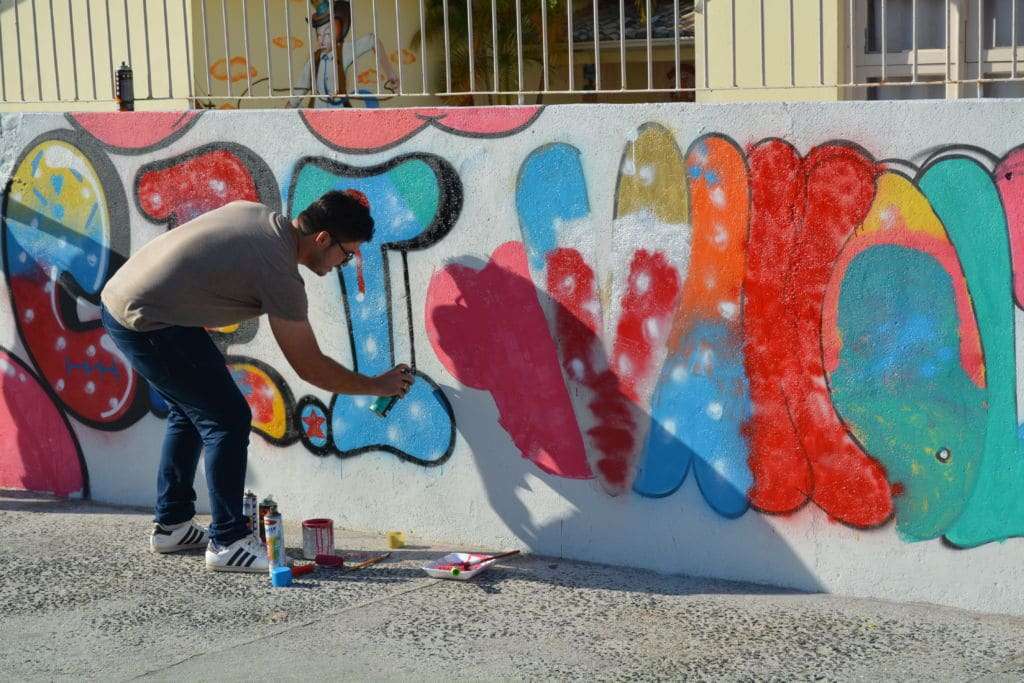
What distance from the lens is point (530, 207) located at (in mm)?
5066

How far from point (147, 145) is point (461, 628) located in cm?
276

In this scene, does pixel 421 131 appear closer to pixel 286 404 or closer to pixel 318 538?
pixel 286 404

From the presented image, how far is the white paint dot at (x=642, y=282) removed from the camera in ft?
16.0

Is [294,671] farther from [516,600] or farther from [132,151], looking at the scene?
[132,151]

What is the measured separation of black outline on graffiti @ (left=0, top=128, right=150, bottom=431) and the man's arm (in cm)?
141

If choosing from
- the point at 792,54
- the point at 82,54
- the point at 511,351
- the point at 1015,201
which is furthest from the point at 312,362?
the point at 82,54

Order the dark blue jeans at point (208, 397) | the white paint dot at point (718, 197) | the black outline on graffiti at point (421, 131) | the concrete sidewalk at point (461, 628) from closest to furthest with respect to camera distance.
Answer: the concrete sidewalk at point (461, 628) → the white paint dot at point (718, 197) → the dark blue jeans at point (208, 397) → the black outline on graffiti at point (421, 131)

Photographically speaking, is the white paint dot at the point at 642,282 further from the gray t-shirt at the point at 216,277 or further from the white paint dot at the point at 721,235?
the gray t-shirt at the point at 216,277

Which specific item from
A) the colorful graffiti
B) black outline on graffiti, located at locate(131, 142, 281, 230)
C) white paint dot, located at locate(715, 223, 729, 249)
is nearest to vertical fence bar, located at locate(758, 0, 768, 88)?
the colorful graffiti

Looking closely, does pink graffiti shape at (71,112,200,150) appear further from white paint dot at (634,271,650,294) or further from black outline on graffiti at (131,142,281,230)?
white paint dot at (634,271,650,294)

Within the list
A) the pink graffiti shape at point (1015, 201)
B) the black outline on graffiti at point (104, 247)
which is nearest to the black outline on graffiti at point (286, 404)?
the black outline on graffiti at point (104, 247)

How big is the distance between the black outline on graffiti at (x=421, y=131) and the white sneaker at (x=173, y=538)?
1.67 metres

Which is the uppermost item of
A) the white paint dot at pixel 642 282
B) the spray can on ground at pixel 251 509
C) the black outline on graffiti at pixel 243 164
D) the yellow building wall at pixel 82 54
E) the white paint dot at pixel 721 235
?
the yellow building wall at pixel 82 54

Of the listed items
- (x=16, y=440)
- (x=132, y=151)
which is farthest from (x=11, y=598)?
(x=132, y=151)
